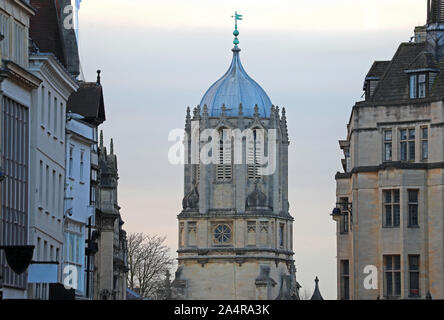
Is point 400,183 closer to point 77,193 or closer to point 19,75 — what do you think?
point 77,193

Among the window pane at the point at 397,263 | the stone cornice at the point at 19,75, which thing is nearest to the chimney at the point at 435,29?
the window pane at the point at 397,263

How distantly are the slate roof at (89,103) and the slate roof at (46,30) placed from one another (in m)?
9.60

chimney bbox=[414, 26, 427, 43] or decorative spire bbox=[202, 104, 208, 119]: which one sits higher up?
decorative spire bbox=[202, 104, 208, 119]

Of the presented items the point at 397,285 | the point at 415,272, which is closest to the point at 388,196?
the point at 415,272

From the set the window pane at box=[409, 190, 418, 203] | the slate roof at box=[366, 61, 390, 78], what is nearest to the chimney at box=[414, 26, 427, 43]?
the slate roof at box=[366, 61, 390, 78]

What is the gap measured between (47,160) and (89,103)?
16475 millimetres

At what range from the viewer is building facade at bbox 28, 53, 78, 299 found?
47.7 metres

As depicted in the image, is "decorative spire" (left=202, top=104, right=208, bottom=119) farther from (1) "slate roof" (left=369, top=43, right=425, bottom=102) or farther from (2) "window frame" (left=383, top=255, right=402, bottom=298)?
(2) "window frame" (left=383, top=255, right=402, bottom=298)

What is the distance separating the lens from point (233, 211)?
157 metres

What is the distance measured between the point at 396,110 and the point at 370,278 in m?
6.91

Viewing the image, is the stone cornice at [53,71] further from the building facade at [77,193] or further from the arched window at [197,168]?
the arched window at [197,168]

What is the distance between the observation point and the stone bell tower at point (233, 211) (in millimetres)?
155750

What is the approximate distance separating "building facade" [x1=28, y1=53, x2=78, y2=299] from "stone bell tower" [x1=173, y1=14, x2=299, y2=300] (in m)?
101
